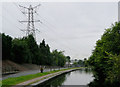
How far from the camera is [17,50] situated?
41.9 metres

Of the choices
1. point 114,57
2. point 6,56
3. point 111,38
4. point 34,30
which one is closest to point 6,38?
point 6,56

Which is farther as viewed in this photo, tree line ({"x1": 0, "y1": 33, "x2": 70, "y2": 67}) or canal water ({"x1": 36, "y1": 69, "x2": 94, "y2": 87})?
tree line ({"x1": 0, "y1": 33, "x2": 70, "y2": 67})

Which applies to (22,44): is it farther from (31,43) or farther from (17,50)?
(31,43)

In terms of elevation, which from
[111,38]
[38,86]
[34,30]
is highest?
[34,30]

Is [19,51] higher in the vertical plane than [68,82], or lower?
higher

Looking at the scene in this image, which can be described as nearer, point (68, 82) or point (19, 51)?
point (68, 82)

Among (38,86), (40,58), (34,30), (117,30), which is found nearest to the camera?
(38,86)

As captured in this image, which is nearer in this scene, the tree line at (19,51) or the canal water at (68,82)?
the canal water at (68,82)

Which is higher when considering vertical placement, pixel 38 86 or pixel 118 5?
pixel 118 5

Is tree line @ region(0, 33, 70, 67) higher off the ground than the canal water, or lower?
higher

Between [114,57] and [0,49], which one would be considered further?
[0,49]

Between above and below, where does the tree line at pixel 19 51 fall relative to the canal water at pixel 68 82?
above

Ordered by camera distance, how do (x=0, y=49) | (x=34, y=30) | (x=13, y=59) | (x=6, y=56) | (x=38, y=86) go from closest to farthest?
(x=38, y=86)
(x=0, y=49)
(x=6, y=56)
(x=13, y=59)
(x=34, y=30)

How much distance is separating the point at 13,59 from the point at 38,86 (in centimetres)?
2507
